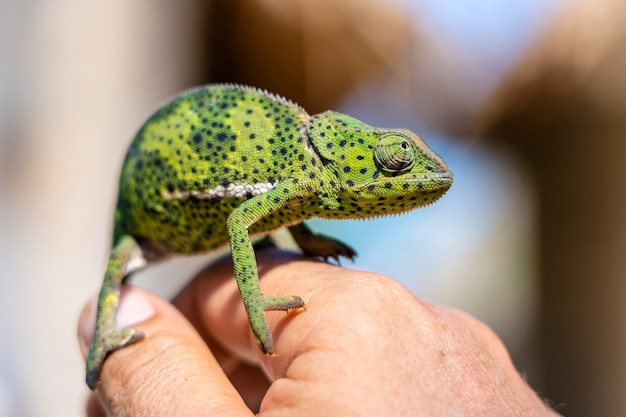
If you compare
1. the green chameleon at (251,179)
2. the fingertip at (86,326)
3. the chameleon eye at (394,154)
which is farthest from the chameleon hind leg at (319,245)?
the fingertip at (86,326)

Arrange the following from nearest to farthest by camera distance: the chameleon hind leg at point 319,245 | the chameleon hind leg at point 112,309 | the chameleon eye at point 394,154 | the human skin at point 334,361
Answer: the human skin at point 334,361
the chameleon eye at point 394,154
the chameleon hind leg at point 112,309
the chameleon hind leg at point 319,245

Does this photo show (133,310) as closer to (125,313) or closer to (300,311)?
(125,313)

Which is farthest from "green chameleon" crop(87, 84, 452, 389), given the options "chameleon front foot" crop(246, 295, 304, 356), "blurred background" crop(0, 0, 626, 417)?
"blurred background" crop(0, 0, 626, 417)

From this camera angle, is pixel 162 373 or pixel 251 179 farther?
pixel 251 179

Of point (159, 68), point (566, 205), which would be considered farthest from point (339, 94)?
point (566, 205)

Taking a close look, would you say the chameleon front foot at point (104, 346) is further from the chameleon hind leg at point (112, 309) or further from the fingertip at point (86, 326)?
the fingertip at point (86, 326)

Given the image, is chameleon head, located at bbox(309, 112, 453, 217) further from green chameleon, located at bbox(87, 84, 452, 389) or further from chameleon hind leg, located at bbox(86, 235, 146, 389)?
chameleon hind leg, located at bbox(86, 235, 146, 389)

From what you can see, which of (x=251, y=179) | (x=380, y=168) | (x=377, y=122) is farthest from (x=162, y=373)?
(x=377, y=122)

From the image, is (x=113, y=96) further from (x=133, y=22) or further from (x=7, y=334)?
(x=7, y=334)
